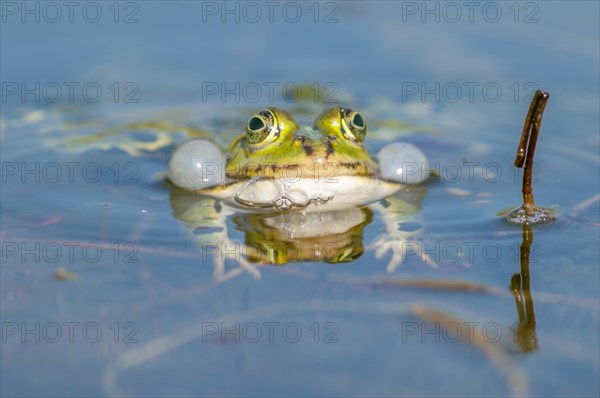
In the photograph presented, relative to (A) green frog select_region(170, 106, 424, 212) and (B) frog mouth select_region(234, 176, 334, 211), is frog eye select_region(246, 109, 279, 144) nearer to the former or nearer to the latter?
(A) green frog select_region(170, 106, 424, 212)

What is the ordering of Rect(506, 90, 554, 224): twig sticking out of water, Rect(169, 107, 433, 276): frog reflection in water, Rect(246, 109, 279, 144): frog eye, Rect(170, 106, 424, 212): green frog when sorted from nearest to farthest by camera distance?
Rect(506, 90, 554, 224): twig sticking out of water
Rect(169, 107, 433, 276): frog reflection in water
Rect(170, 106, 424, 212): green frog
Rect(246, 109, 279, 144): frog eye

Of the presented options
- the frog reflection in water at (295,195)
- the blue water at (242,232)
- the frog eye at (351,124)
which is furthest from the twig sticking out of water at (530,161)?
the frog eye at (351,124)

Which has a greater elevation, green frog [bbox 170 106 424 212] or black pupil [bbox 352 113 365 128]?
black pupil [bbox 352 113 365 128]

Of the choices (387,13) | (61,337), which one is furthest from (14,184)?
(387,13)

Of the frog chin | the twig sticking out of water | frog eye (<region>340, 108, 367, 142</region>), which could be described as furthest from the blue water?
frog eye (<region>340, 108, 367, 142</region>)

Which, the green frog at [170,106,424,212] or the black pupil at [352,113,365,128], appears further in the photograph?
the black pupil at [352,113,365,128]

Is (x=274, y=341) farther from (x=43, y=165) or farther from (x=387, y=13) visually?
(x=387, y=13)

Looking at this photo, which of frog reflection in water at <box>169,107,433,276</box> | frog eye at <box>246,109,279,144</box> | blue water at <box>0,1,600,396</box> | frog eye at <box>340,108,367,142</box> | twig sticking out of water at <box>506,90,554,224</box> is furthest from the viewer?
frog eye at <box>340,108,367,142</box>
